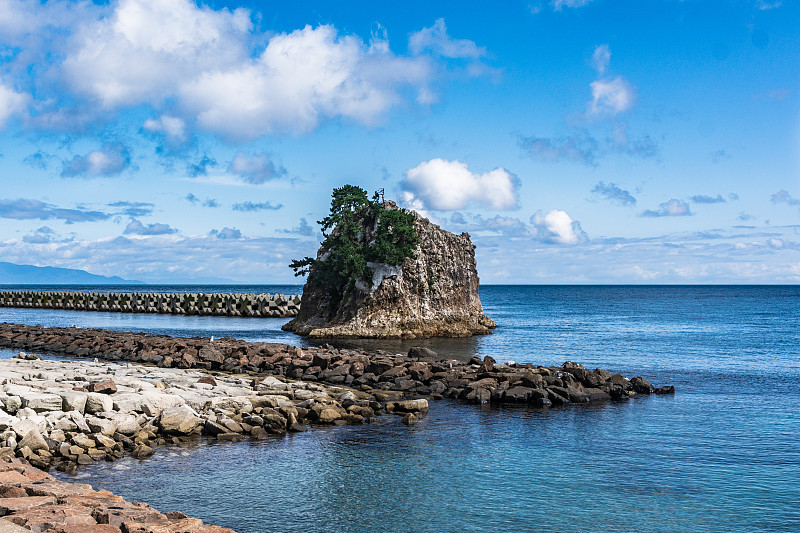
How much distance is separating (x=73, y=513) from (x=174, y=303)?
86.0 m

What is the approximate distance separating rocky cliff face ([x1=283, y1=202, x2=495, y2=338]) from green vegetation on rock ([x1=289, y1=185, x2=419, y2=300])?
650mm

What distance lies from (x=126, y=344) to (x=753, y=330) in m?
57.5

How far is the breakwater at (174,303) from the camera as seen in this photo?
8500cm

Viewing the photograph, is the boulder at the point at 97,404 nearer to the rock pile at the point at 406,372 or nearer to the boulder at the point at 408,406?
the boulder at the point at 408,406

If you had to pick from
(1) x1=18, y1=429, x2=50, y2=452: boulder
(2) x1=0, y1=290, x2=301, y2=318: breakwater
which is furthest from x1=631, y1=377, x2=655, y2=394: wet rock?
(2) x1=0, y1=290, x2=301, y2=318: breakwater

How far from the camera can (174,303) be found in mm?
91812

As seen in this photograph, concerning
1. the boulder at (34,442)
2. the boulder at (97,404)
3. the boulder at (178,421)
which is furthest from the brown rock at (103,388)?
the boulder at (34,442)

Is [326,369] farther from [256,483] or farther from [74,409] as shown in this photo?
[256,483]

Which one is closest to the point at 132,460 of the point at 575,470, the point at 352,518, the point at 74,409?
the point at 74,409

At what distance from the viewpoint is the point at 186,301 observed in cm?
9262

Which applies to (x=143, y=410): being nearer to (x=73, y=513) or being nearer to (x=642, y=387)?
(x=73, y=513)

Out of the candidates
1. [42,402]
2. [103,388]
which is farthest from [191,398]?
[42,402]

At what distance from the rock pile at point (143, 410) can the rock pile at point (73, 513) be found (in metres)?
4.89

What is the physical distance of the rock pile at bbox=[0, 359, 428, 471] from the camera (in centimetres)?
1664
